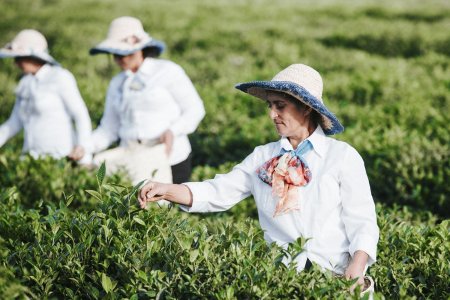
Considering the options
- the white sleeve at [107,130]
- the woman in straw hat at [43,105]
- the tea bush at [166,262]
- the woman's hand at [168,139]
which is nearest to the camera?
the tea bush at [166,262]

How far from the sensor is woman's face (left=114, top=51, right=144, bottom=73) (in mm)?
5434

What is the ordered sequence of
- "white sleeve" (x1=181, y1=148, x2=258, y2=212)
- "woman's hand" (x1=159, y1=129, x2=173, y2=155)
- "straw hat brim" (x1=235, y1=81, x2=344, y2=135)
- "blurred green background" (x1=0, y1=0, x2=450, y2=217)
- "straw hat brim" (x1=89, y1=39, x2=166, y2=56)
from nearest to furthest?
"straw hat brim" (x1=235, y1=81, x2=344, y2=135) → "white sleeve" (x1=181, y1=148, x2=258, y2=212) → "woman's hand" (x1=159, y1=129, x2=173, y2=155) → "straw hat brim" (x1=89, y1=39, x2=166, y2=56) → "blurred green background" (x1=0, y1=0, x2=450, y2=217)

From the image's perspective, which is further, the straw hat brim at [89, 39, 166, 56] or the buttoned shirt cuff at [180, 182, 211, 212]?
the straw hat brim at [89, 39, 166, 56]

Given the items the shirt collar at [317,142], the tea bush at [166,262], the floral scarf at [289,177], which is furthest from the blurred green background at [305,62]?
the floral scarf at [289,177]

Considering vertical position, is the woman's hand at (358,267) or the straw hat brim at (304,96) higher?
the straw hat brim at (304,96)

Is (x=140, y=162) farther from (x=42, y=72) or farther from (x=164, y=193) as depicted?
(x=164, y=193)

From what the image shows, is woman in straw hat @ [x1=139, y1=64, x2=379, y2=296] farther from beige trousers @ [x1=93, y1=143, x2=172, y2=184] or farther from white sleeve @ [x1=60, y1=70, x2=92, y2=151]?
white sleeve @ [x1=60, y1=70, x2=92, y2=151]

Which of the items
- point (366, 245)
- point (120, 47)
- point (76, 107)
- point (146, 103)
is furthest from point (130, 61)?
point (366, 245)

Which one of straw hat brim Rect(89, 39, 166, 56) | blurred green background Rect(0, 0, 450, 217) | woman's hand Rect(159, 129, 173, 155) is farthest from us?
blurred green background Rect(0, 0, 450, 217)

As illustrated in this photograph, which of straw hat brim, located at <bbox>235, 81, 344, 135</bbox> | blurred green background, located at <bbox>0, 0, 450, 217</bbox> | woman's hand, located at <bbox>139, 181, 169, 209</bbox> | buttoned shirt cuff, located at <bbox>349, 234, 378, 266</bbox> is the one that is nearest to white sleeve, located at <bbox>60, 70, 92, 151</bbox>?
blurred green background, located at <bbox>0, 0, 450, 217</bbox>

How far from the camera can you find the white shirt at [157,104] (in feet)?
17.8

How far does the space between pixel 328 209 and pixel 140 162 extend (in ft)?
7.29

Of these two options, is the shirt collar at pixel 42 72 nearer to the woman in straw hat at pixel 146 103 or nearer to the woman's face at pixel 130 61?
the woman in straw hat at pixel 146 103

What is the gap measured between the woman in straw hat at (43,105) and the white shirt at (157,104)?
63 centimetres
